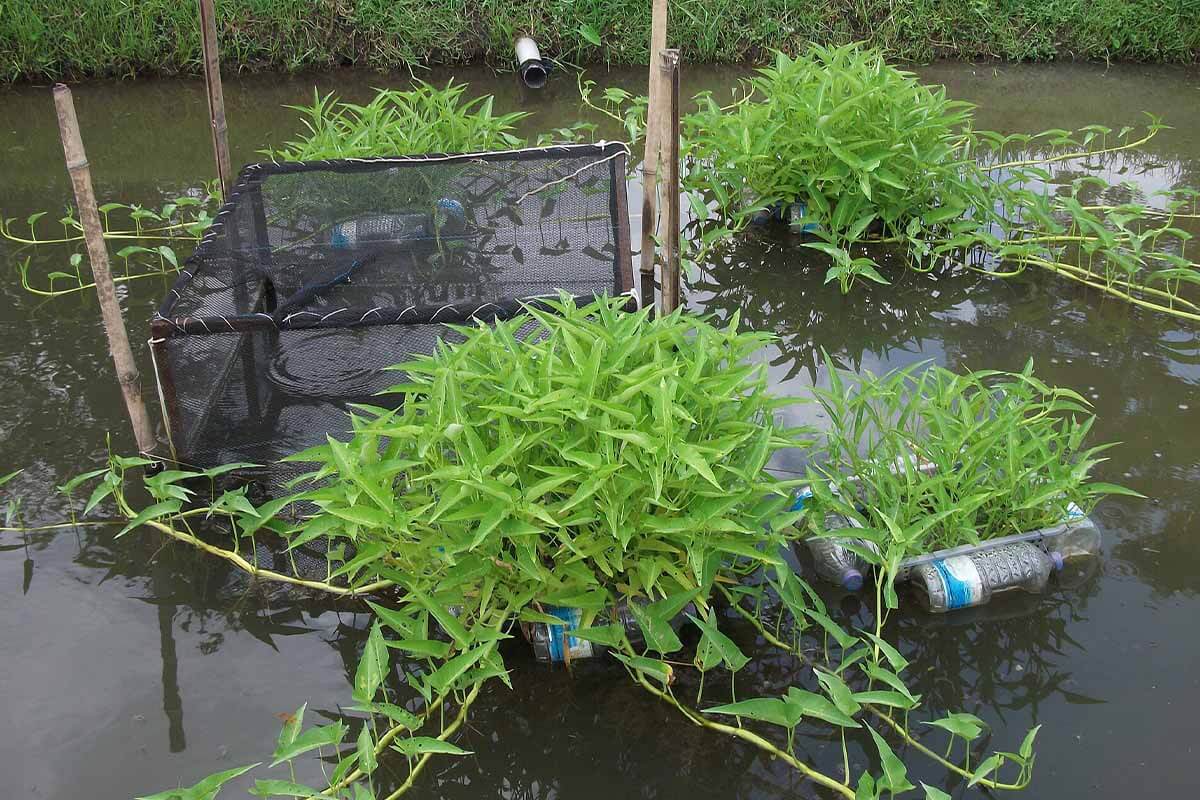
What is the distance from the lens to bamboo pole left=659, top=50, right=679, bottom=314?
3391 mm

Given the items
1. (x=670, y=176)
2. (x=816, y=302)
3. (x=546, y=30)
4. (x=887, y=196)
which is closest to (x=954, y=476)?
(x=670, y=176)

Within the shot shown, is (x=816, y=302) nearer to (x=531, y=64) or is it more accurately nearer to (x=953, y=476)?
(x=953, y=476)

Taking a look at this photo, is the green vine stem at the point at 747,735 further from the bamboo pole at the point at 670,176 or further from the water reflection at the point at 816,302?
the water reflection at the point at 816,302

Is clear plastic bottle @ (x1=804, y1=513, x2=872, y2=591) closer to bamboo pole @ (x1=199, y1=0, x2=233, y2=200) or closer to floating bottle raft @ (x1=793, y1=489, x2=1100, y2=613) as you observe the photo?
floating bottle raft @ (x1=793, y1=489, x2=1100, y2=613)

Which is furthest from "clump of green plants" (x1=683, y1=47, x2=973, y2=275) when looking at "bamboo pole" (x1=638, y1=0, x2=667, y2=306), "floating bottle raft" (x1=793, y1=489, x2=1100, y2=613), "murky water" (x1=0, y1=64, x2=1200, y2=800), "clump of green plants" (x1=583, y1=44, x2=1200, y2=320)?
"floating bottle raft" (x1=793, y1=489, x2=1100, y2=613)

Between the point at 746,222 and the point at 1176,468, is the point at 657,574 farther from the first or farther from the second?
the point at 746,222

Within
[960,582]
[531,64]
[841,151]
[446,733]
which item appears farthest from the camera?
[531,64]

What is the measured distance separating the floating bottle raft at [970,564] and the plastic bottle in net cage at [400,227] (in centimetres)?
142

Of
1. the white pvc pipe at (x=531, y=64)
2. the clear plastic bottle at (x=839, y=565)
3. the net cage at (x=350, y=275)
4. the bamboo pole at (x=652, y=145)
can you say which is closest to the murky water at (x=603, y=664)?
the clear plastic bottle at (x=839, y=565)

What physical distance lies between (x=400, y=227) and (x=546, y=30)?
12.8ft

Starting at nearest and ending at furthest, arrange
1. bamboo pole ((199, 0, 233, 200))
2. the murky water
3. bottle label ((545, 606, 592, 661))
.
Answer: the murky water → bottle label ((545, 606, 592, 661)) → bamboo pole ((199, 0, 233, 200))

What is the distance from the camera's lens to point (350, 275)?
3.39 meters

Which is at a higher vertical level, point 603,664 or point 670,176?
point 670,176

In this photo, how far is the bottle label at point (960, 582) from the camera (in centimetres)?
278
